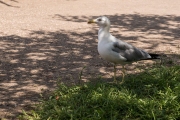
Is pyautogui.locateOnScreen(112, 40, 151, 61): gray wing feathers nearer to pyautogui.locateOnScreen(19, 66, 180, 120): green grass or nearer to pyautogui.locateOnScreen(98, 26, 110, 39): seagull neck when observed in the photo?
pyautogui.locateOnScreen(98, 26, 110, 39): seagull neck

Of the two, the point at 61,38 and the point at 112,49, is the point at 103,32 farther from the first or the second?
the point at 61,38

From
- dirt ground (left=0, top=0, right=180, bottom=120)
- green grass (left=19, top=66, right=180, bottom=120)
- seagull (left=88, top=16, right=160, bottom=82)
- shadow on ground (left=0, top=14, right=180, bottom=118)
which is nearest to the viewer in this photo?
green grass (left=19, top=66, right=180, bottom=120)

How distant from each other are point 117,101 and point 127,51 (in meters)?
1.10

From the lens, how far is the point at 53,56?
7.34 metres

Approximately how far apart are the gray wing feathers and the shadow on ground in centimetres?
85

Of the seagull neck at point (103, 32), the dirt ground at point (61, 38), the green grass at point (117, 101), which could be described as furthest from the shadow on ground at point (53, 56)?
the seagull neck at point (103, 32)

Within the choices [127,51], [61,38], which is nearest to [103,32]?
[127,51]

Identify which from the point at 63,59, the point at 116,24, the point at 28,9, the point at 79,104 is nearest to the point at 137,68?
the point at 63,59

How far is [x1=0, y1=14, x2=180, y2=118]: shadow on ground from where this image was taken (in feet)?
18.1

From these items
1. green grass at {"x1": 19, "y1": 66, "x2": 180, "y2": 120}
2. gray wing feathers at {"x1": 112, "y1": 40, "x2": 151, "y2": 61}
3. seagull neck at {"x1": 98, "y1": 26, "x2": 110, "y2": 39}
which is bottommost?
green grass at {"x1": 19, "y1": 66, "x2": 180, "y2": 120}

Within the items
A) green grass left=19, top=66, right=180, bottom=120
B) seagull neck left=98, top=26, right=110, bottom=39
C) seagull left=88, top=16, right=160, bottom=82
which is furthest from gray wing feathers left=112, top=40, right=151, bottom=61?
green grass left=19, top=66, right=180, bottom=120

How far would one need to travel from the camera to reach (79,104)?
15.1 ft

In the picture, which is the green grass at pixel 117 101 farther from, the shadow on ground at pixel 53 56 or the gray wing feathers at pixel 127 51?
the shadow on ground at pixel 53 56

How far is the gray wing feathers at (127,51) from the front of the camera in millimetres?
5219
